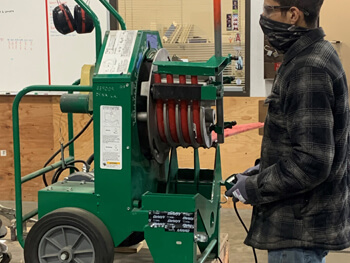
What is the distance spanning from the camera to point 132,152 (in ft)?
6.41

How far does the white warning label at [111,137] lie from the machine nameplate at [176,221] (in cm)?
23

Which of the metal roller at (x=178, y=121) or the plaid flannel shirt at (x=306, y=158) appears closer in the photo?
the plaid flannel shirt at (x=306, y=158)

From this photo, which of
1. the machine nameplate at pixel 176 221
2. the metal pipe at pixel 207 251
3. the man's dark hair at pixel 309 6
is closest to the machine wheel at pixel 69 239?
the machine nameplate at pixel 176 221

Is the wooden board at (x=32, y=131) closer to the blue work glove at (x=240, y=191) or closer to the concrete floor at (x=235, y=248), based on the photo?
the concrete floor at (x=235, y=248)

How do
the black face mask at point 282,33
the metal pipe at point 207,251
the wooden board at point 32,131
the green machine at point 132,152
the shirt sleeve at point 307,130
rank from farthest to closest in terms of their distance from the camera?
the wooden board at point 32,131
the metal pipe at point 207,251
the green machine at point 132,152
the black face mask at point 282,33
the shirt sleeve at point 307,130

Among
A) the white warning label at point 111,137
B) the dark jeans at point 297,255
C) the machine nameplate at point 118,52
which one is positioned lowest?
the dark jeans at point 297,255

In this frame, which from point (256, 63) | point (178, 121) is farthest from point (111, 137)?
point (256, 63)

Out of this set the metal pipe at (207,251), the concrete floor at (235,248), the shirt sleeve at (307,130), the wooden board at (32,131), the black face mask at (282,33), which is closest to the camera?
the shirt sleeve at (307,130)

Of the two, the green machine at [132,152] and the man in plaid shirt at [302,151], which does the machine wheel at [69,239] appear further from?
the man in plaid shirt at [302,151]

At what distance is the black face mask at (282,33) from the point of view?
1738mm

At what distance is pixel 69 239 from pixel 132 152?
411 mm

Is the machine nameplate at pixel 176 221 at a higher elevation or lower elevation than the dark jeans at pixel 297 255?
higher

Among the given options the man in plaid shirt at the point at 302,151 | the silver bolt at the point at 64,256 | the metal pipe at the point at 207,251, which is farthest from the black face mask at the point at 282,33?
the silver bolt at the point at 64,256

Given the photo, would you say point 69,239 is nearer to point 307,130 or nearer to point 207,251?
point 207,251
